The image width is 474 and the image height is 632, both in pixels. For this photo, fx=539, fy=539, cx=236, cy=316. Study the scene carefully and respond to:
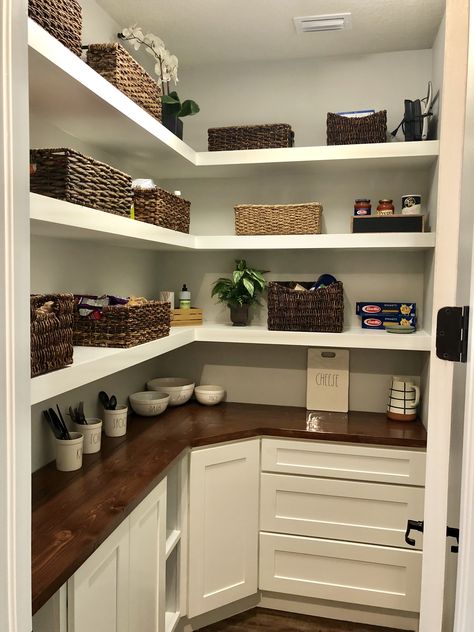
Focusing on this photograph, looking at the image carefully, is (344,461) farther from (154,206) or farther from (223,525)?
(154,206)

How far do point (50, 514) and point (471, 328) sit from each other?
1.27 meters

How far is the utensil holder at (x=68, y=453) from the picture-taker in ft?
6.09

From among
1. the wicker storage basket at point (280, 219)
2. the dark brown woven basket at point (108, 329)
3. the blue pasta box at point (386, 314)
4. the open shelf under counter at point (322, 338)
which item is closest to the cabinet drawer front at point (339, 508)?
the open shelf under counter at point (322, 338)

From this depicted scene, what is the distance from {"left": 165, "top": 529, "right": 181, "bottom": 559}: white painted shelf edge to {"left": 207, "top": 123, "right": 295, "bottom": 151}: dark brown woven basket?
1.74 meters

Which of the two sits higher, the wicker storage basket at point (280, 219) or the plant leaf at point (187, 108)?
the plant leaf at point (187, 108)

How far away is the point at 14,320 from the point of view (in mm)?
777

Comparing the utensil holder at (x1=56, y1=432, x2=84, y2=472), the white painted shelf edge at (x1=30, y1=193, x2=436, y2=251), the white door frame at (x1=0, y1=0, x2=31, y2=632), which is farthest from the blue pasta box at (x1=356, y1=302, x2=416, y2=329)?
the white door frame at (x1=0, y1=0, x2=31, y2=632)

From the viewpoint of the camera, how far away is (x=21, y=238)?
79 centimetres

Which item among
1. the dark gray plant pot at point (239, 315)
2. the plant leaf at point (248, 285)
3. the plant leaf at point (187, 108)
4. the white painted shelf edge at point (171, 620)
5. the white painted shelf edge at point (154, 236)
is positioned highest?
the plant leaf at point (187, 108)

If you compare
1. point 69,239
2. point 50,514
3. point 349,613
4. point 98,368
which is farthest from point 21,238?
point 349,613

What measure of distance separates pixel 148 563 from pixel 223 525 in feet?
1.88

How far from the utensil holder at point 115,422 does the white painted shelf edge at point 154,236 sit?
71 cm

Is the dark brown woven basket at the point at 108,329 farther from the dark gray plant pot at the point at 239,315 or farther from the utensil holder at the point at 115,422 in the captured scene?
the dark gray plant pot at the point at 239,315

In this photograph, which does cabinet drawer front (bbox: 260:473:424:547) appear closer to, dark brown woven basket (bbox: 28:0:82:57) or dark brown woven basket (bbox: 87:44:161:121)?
dark brown woven basket (bbox: 87:44:161:121)
